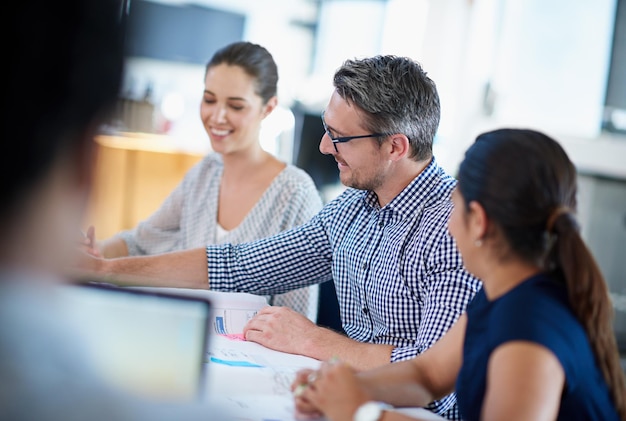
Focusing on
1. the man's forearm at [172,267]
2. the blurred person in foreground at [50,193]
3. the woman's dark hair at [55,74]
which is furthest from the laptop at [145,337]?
the man's forearm at [172,267]

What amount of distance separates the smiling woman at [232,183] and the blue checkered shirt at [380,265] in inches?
15.8

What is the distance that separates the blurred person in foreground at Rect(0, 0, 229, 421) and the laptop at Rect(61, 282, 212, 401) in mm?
35

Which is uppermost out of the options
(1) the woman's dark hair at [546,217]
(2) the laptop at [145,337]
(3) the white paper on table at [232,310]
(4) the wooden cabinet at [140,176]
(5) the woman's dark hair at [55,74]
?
(5) the woman's dark hair at [55,74]

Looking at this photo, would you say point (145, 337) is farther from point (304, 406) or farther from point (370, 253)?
point (370, 253)

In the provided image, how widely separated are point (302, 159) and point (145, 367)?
3.01 m

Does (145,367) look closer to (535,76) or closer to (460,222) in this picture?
(460,222)

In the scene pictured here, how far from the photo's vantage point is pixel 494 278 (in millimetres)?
1212

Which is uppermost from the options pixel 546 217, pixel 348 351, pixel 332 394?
pixel 546 217

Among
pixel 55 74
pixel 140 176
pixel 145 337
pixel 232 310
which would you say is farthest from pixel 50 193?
pixel 140 176

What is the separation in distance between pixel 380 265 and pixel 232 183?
97 centimetres

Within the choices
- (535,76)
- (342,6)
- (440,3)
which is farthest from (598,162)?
(342,6)

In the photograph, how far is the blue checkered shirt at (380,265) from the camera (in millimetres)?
1643

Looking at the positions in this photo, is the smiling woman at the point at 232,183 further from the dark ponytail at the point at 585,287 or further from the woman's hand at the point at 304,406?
the dark ponytail at the point at 585,287

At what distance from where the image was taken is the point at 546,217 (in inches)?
44.1
